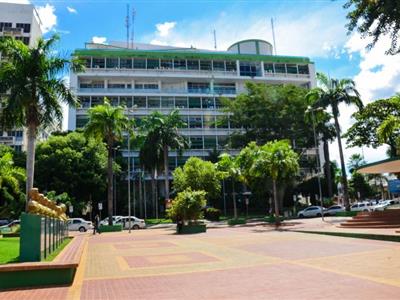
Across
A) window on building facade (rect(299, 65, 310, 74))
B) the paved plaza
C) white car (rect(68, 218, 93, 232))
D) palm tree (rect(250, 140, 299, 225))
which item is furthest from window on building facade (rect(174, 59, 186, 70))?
the paved plaza

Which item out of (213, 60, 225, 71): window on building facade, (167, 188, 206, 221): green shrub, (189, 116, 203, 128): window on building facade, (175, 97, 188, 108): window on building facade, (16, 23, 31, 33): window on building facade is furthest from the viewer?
(16, 23, 31, 33): window on building facade

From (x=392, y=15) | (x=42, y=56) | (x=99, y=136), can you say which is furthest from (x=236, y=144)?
(x=392, y=15)

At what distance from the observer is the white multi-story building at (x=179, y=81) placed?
65.8 metres

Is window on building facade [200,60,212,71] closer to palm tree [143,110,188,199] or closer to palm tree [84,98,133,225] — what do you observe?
palm tree [143,110,188,199]

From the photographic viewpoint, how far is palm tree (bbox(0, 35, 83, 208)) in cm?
2064

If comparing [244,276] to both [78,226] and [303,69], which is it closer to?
[78,226]

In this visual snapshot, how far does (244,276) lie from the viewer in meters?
10.2

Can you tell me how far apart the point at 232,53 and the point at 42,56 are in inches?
2158

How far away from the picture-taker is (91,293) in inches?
349

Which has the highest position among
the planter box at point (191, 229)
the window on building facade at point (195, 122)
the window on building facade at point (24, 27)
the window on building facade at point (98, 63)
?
the window on building facade at point (24, 27)

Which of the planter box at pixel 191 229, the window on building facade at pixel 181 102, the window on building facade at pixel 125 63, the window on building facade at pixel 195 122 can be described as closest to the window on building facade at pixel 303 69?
the window on building facade at pixel 195 122

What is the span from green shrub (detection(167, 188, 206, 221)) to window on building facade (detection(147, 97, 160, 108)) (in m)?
38.7

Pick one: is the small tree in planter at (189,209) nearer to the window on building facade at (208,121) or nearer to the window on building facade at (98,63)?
the window on building facade at (208,121)

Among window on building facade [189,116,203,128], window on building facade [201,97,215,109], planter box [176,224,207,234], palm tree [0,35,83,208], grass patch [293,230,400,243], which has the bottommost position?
grass patch [293,230,400,243]
